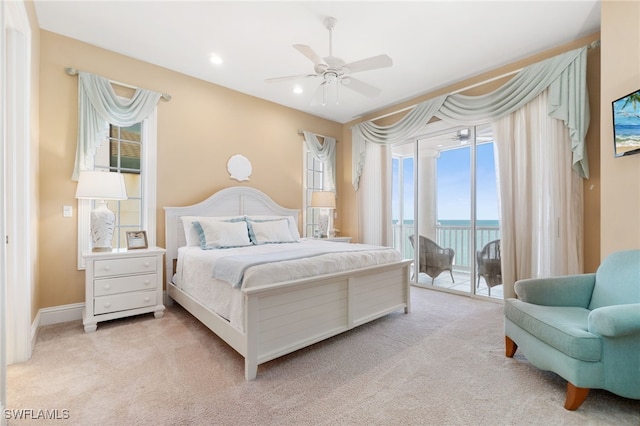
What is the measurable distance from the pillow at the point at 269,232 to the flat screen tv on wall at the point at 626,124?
10.9 ft

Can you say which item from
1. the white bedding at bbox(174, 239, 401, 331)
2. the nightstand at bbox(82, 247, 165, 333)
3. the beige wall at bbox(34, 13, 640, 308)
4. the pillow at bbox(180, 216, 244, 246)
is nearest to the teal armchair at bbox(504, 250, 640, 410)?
the beige wall at bbox(34, 13, 640, 308)

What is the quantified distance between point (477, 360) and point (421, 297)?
1750 millimetres

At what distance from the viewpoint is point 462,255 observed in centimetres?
433

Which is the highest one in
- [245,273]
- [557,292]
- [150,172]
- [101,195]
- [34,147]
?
[34,147]

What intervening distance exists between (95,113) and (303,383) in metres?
3.47

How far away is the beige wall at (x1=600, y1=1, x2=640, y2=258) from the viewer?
2230mm

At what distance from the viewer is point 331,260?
255cm

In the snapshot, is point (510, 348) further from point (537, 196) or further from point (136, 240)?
point (136, 240)

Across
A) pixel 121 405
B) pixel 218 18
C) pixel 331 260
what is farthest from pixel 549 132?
pixel 121 405

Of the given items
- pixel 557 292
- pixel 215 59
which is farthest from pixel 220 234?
pixel 557 292

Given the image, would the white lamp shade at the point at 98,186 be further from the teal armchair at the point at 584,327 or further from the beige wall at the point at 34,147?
the teal armchair at the point at 584,327

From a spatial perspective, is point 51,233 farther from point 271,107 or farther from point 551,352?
point 551,352

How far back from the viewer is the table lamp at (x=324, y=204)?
477cm

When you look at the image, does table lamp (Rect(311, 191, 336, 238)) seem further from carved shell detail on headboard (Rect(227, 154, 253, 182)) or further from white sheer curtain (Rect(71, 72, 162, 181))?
white sheer curtain (Rect(71, 72, 162, 181))
